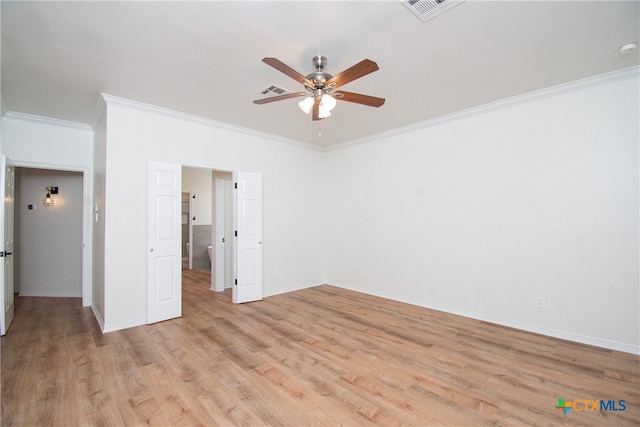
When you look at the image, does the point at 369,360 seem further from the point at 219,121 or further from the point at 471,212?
the point at 219,121

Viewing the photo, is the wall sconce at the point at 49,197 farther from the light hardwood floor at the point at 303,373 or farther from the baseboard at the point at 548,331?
the baseboard at the point at 548,331

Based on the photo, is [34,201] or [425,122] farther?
[34,201]

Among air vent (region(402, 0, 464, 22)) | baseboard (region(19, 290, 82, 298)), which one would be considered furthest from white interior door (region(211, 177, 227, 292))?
air vent (region(402, 0, 464, 22))

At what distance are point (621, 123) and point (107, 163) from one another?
19.0ft

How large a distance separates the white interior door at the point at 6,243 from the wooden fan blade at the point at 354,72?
3856 millimetres

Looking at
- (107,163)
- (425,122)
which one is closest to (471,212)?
(425,122)

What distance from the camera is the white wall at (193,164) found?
3641 mm

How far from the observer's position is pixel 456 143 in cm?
420

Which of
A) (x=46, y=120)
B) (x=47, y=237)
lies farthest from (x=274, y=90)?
(x=47, y=237)

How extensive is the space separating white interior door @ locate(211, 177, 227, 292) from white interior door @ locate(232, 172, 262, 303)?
0.93 metres

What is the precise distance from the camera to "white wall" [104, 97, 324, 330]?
364 cm

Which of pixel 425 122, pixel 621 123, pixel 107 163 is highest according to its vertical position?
pixel 425 122

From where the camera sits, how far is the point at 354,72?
2240 millimetres

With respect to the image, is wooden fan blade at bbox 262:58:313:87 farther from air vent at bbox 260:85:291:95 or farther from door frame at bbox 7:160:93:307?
door frame at bbox 7:160:93:307
